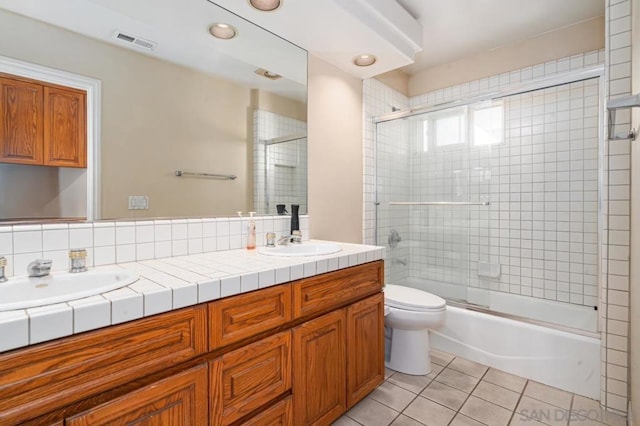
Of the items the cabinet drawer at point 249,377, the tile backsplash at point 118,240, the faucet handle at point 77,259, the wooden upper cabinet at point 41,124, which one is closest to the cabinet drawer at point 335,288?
the cabinet drawer at point 249,377

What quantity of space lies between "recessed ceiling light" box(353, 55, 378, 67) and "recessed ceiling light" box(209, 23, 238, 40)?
896mm

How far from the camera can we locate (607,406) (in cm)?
169

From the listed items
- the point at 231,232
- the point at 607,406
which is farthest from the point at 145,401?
the point at 607,406

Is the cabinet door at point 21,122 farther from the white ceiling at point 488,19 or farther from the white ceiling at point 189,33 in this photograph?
the white ceiling at point 488,19

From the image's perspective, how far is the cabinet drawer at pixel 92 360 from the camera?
0.69m

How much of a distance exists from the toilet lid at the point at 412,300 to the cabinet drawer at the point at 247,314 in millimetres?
1033

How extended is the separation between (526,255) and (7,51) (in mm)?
3375

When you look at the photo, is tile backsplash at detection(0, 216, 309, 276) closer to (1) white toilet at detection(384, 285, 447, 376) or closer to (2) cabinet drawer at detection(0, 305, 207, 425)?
(2) cabinet drawer at detection(0, 305, 207, 425)

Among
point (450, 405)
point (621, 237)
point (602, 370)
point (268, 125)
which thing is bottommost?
point (450, 405)

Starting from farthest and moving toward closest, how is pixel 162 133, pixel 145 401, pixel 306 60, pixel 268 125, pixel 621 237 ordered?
pixel 306 60
pixel 268 125
pixel 621 237
pixel 162 133
pixel 145 401

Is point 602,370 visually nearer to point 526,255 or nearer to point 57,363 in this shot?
point 526,255

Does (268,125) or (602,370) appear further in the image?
(268,125)

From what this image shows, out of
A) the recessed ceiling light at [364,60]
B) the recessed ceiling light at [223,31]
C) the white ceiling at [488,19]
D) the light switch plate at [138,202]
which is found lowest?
the light switch plate at [138,202]

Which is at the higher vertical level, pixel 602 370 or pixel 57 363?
pixel 57 363
